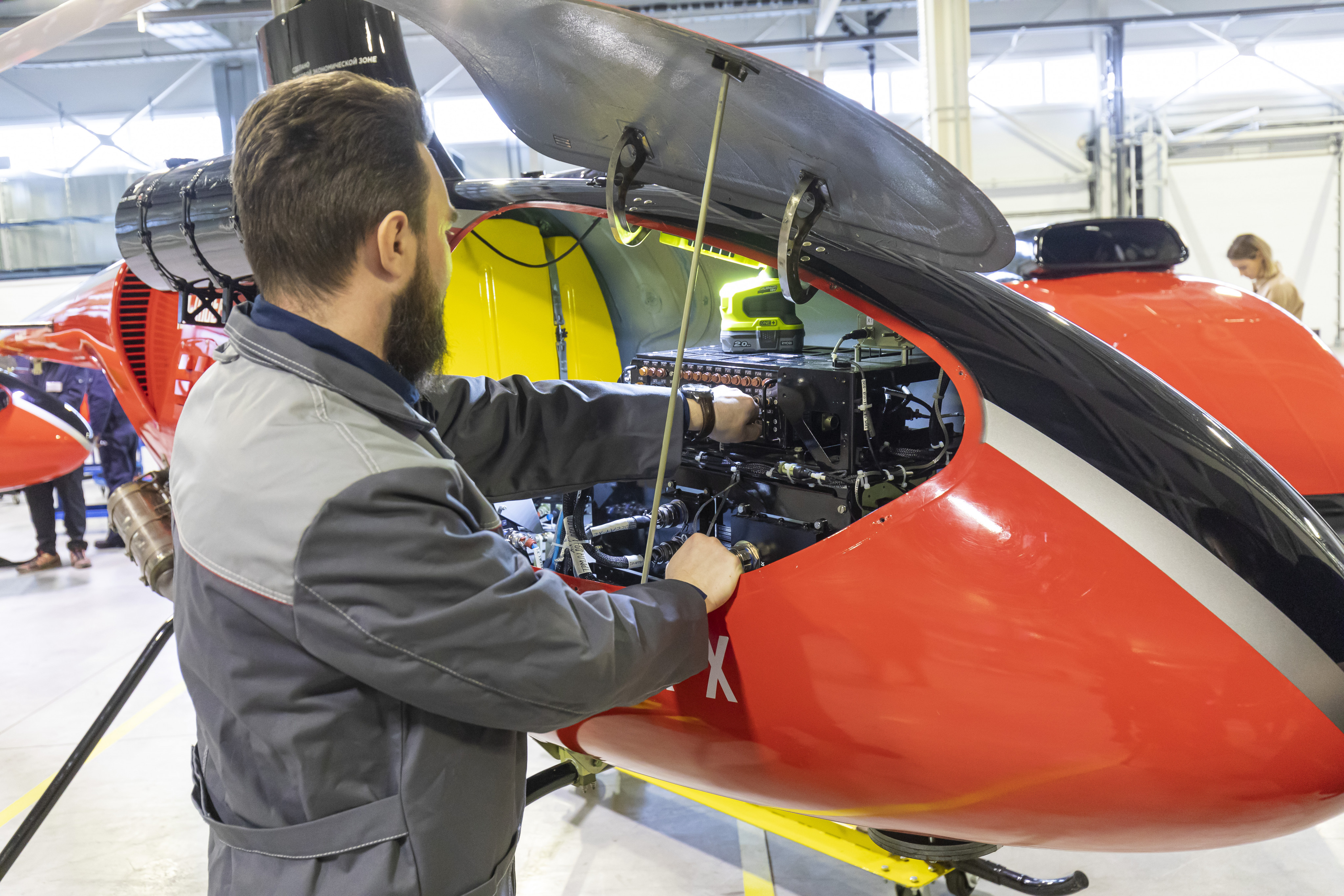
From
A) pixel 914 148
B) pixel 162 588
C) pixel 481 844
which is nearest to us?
pixel 481 844

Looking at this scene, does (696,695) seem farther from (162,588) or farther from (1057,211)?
(1057,211)

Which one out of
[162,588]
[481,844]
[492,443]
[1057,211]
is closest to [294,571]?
[481,844]

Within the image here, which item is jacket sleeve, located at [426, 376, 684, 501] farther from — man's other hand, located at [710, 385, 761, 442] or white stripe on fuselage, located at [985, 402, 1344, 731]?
white stripe on fuselage, located at [985, 402, 1344, 731]

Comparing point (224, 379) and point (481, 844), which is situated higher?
point (224, 379)

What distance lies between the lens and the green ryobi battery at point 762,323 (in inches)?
109

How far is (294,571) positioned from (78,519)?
316 inches

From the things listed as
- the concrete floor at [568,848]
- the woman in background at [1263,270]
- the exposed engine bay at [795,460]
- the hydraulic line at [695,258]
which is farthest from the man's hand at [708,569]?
the woman in background at [1263,270]

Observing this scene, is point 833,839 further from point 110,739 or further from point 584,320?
point 110,739

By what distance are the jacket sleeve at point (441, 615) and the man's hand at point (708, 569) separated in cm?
38

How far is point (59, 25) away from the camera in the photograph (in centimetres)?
333

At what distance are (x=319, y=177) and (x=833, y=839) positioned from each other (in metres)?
1.98

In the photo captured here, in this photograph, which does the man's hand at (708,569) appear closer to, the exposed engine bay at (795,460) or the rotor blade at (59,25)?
the exposed engine bay at (795,460)

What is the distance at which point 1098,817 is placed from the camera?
1560 millimetres

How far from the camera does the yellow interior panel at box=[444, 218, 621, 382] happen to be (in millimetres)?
3389
